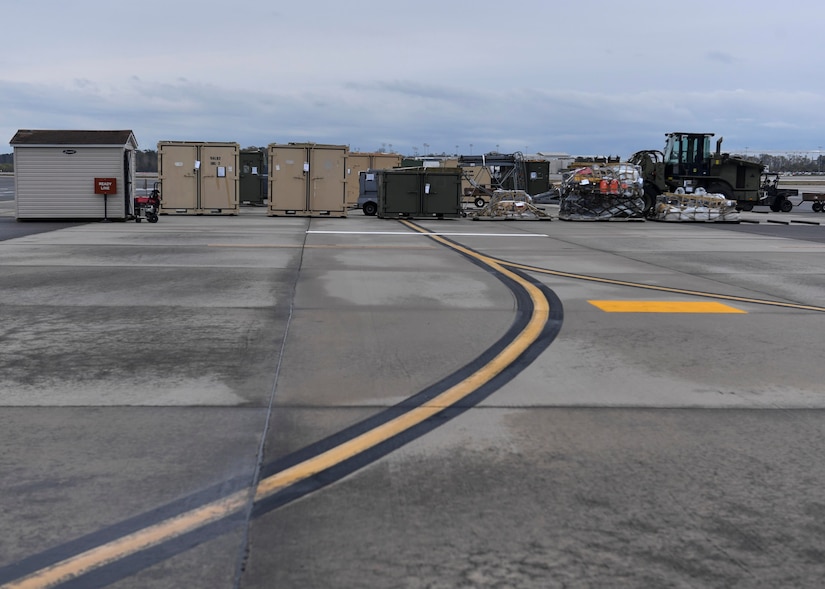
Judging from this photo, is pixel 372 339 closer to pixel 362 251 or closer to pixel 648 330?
pixel 648 330

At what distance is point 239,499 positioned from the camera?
432 centimetres

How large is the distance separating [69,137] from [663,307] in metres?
20.7

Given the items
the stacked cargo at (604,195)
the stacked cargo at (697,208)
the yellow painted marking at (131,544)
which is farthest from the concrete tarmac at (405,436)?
the stacked cargo at (697,208)

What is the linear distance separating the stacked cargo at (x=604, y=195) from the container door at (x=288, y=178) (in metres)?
9.89

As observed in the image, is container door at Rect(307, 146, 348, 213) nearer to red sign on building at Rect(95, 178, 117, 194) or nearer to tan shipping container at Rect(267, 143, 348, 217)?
tan shipping container at Rect(267, 143, 348, 217)

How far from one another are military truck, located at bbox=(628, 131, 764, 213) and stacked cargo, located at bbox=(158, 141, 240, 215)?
648 inches

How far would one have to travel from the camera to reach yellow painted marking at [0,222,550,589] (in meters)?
3.56

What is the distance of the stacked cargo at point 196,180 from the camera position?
31.7 m

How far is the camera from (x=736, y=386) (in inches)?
266

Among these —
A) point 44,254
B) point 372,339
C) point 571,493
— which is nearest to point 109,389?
point 372,339

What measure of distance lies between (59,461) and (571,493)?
2.94 meters

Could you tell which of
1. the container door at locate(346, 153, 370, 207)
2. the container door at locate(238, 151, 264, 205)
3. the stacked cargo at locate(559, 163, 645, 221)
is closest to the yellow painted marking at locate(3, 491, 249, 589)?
the stacked cargo at locate(559, 163, 645, 221)

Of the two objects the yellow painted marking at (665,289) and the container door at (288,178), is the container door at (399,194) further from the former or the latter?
the yellow painted marking at (665,289)

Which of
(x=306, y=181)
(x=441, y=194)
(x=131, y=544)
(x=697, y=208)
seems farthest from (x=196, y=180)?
(x=131, y=544)
